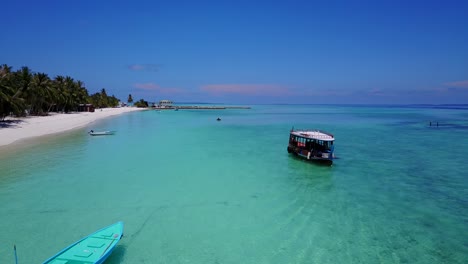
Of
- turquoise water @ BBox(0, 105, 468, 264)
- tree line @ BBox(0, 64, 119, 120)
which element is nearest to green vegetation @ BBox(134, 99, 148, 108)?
tree line @ BBox(0, 64, 119, 120)

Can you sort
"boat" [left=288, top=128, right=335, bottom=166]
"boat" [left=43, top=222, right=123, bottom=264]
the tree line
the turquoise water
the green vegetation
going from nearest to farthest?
"boat" [left=43, top=222, right=123, bottom=264] → the turquoise water → "boat" [left=288, top=128, right=335, bottom=166] → the tree line → the green vegetation

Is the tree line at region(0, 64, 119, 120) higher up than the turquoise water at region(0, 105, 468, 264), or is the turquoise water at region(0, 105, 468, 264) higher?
the tree line at region(0, 64, 119, 120)

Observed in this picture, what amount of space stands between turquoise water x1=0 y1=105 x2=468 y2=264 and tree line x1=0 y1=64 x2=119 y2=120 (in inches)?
731

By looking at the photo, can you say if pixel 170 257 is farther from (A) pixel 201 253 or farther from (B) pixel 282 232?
(B) pixel 282 232

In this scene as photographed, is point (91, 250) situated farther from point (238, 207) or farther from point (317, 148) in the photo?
point (317, 148)

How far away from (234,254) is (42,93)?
6268 centimetres

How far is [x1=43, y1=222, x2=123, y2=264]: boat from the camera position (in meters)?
9.15

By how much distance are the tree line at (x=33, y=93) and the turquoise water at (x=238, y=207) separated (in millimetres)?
18562

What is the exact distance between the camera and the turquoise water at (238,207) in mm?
11477

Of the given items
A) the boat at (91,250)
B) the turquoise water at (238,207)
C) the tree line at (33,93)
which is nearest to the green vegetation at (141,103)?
the tree line at (33,93)

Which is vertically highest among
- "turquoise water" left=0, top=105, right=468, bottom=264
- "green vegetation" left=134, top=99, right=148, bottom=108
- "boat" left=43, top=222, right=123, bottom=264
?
"green vegetation" left=134, top=99, right=148, bottom=108

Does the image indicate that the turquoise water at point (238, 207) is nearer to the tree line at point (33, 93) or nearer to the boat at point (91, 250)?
the boat at point (91, 250)

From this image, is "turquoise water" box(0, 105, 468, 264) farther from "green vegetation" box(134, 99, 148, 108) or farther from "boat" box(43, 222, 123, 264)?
"green vegetation" box(134, 99, 148, 108)

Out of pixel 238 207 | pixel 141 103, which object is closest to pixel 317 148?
pixel 238 207
